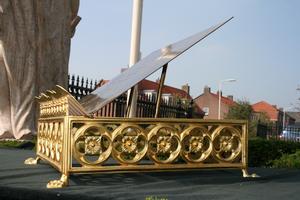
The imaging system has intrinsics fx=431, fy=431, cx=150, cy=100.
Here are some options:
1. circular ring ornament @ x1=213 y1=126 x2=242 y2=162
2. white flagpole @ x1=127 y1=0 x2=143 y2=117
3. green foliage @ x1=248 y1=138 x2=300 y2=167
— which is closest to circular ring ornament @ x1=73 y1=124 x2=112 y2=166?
circular ring ornament @ x1=213 y1=126 x2=242 y2=162

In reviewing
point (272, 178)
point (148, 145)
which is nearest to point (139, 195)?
point (148, 145)

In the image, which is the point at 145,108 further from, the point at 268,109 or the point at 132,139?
the point at 268,109

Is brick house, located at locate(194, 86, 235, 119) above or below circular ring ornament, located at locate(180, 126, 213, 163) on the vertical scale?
above

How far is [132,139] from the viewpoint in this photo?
15.8ft

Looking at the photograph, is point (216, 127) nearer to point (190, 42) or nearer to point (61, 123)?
point (190, 42)

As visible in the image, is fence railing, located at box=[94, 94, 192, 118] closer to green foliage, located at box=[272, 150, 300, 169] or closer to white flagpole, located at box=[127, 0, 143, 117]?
white flagpole, located at box=[127, 0, 143, 117]

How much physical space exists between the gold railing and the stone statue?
6.03 meters

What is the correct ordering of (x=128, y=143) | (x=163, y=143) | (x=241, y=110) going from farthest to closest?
1. (x=241, y=110)
2. (x=163, y=143)
3. (x=128, y=143)

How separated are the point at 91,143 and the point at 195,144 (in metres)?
1.33

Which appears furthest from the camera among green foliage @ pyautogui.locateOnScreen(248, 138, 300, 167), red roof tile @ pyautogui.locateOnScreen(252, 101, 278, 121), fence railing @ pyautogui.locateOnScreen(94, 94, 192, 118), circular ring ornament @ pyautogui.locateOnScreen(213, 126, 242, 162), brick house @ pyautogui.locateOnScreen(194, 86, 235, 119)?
red roof tile @ pyautogui.locateOnScreen(252, 101, 278, 121)

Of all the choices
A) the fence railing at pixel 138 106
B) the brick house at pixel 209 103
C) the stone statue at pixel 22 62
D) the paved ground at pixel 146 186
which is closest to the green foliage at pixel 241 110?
the brick house at pixel 209 103

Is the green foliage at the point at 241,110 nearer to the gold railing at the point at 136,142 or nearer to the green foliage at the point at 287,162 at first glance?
the green foliage at the point at 287,162

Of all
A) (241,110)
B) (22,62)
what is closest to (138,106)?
(22,62)

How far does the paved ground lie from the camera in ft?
13.1
